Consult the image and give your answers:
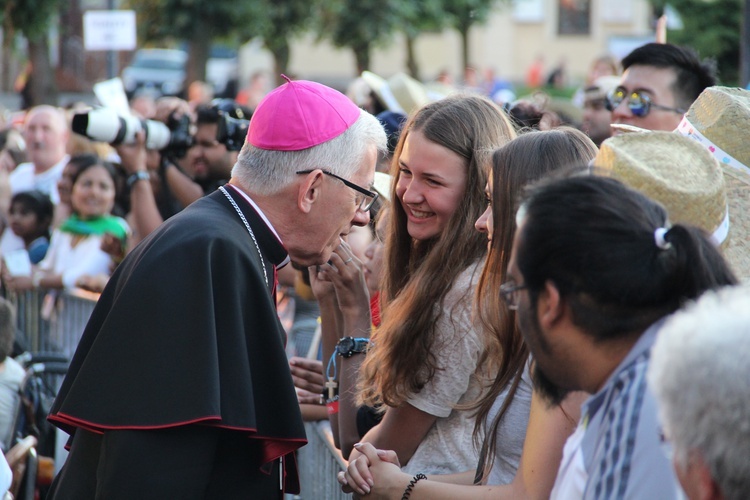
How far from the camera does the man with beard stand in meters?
1.77

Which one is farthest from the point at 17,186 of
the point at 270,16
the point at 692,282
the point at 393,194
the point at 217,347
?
the point at 270,16

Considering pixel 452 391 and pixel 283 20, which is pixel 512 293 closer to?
pixel 452 391

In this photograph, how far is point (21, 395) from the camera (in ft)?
16.1

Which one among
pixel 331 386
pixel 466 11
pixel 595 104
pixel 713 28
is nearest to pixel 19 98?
pixel 466 11

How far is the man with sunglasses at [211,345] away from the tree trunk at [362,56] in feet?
75.1

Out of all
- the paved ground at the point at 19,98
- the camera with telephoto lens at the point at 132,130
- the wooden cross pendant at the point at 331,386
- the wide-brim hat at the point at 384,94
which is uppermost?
the wide-brim hat at the point at 384,94

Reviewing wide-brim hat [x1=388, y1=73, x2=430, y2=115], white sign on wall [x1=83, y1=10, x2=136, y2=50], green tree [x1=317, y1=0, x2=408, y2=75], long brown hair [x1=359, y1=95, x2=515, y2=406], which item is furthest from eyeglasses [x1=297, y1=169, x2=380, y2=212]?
green tree [x1=317, y1=0, x2=408, y2=75]

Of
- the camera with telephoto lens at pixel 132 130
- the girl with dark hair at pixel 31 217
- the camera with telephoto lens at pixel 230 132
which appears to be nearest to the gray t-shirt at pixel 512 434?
the camera with telephoto lens at pixel 230 132

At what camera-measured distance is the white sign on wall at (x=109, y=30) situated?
13773 millimetres

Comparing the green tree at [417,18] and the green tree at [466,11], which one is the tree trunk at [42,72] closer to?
the green tree at [417,18]

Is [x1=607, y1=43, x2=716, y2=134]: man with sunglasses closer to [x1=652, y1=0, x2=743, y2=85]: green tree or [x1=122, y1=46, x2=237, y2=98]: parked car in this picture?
[x1=652, y1=0, x2=743, y2=85]: green tree

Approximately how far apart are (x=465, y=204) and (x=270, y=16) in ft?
66.1

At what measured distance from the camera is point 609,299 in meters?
1.81

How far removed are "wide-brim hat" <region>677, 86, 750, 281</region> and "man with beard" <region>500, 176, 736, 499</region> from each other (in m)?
0.88
